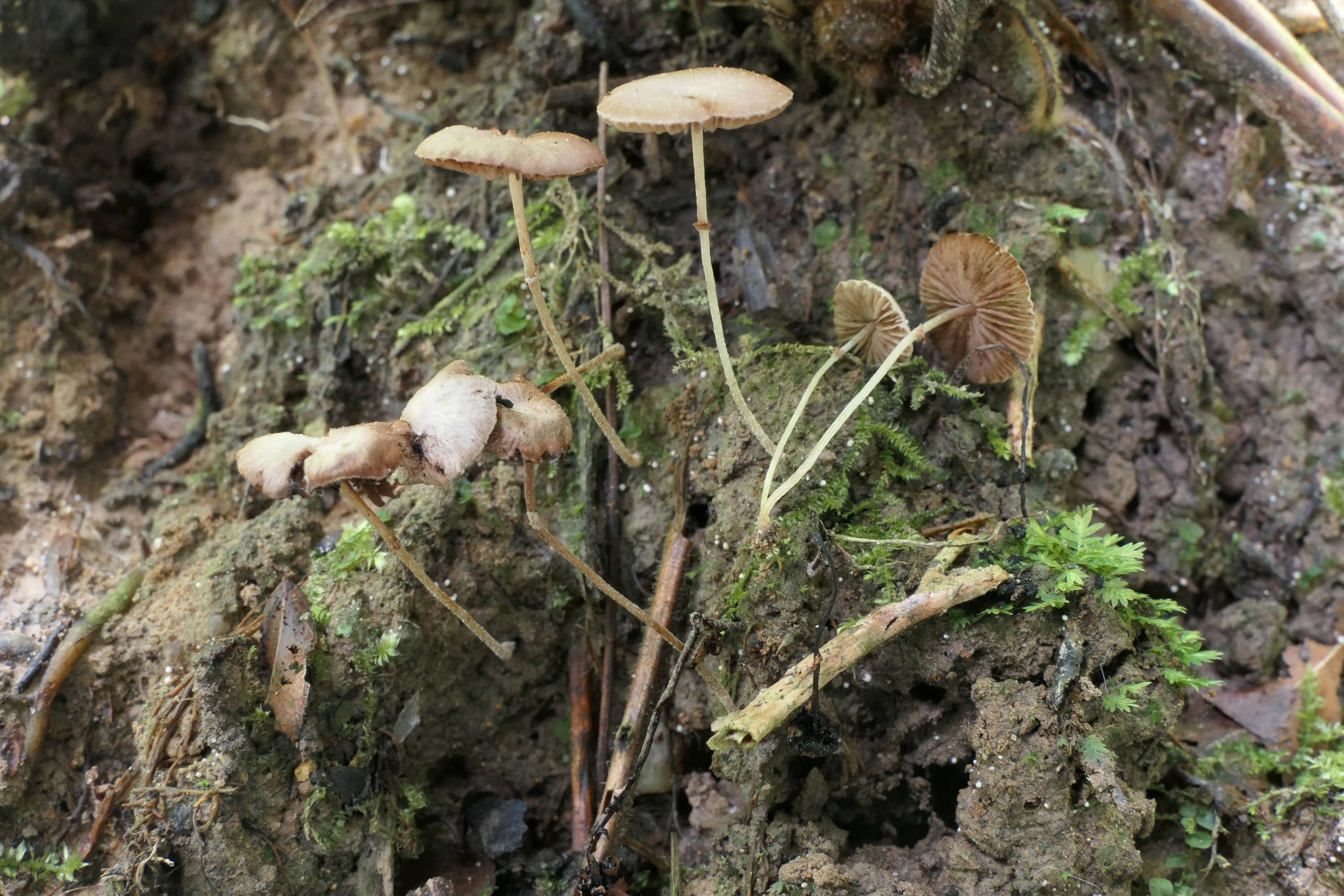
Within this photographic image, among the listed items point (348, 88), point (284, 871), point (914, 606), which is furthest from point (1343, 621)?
point (348, 88)

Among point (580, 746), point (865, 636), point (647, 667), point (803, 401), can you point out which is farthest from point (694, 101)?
point (580, 746)

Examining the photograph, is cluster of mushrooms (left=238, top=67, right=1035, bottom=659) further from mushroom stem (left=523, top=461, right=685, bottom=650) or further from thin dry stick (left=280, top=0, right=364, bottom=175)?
thin dry stick (left=280, top=0, right=364, bottom=175)

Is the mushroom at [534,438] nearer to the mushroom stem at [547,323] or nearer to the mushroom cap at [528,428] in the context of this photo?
the mushroom cap at [528,428]

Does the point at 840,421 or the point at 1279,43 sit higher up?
the point at 1279,43

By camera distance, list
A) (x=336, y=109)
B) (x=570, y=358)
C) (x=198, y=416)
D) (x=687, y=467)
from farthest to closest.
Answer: (x=336, y=109) → (x=198, y=416) → (x=687, y=467) → (x=570, y=358)

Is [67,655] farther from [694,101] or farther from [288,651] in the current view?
[694,101]

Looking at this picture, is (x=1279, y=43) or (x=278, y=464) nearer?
(x=278, y=464)

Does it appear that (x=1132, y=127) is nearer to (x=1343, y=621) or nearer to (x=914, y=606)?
(x=1343, y=621)
